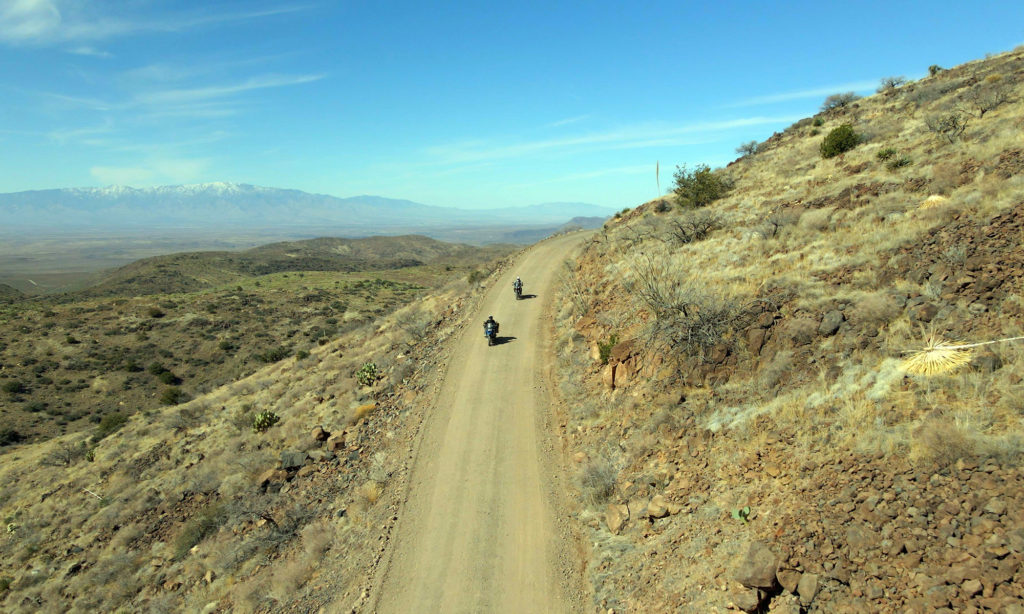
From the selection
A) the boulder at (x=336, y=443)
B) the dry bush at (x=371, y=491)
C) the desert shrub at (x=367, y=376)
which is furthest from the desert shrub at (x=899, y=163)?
the boulder at (x=336, y=443)

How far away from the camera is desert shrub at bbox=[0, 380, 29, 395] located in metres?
34.9

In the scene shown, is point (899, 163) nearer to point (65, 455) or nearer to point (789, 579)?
point (789, 579)

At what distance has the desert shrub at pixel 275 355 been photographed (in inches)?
1567

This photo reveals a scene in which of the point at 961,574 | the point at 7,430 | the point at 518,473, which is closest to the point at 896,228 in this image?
the point at 961,574

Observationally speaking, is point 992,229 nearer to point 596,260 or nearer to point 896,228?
point 896,228

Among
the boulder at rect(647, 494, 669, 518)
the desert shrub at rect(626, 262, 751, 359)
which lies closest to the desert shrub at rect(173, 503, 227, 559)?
the boulder at rect(647, 494, 669, 518)

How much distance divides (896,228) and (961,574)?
35.5 feet

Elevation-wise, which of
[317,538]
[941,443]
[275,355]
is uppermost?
[941,443]

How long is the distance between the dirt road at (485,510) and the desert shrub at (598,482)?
83 cm

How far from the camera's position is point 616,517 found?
9844mm

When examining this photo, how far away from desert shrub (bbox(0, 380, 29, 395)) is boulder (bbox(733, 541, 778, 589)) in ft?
164

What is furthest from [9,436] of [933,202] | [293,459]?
[933,202]

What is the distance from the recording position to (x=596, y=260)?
89.1 feet

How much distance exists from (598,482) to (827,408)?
16.6ft
